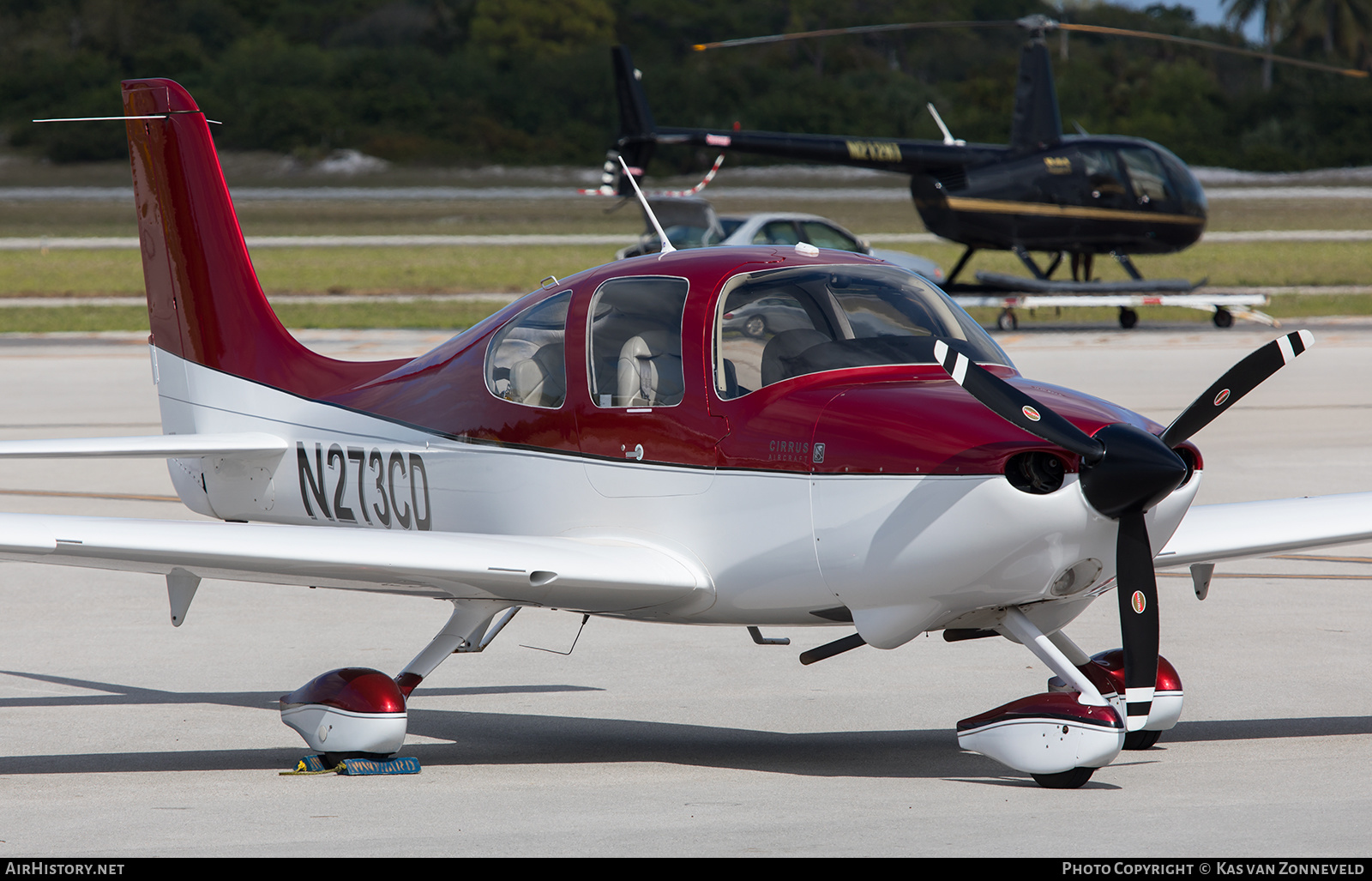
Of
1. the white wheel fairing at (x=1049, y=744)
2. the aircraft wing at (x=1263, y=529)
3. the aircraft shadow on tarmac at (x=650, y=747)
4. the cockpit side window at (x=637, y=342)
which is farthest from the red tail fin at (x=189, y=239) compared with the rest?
the aircraft wing at (x=1263, y=529)

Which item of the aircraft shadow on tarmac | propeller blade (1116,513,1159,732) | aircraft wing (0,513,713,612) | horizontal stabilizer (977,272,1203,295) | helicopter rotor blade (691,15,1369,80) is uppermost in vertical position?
helicopter rotor blade (691,15,1369,80)

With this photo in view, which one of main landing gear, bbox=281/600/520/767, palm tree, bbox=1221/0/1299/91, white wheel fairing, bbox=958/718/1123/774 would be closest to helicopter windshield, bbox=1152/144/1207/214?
white wheel fairing, bbox=958/718/1123/774

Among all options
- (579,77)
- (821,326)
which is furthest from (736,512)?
(579,77)

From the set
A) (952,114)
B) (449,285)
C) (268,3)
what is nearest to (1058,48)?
(952,114)

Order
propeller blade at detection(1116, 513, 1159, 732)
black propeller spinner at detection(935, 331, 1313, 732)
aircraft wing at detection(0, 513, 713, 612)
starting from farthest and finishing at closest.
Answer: aircraft wing at detection(0, 513, 713, 612) → propeller blade at detection(1116, 513, 1159, 732) → black propeller spinner at detection(935, 331, 1313, 732)

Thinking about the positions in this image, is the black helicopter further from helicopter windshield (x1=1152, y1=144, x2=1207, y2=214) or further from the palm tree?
the palm tree

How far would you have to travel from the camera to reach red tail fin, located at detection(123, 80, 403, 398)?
379 inches

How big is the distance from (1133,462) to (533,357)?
2855 millimetres

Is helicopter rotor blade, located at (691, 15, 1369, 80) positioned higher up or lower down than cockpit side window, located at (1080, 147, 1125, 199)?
higher up

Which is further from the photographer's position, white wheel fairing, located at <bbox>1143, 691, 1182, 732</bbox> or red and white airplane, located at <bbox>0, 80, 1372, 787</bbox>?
white wheel fairing, located at <bbox>1143, 691, 1182, 732</bbox>

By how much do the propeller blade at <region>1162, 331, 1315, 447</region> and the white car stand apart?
2284 cm

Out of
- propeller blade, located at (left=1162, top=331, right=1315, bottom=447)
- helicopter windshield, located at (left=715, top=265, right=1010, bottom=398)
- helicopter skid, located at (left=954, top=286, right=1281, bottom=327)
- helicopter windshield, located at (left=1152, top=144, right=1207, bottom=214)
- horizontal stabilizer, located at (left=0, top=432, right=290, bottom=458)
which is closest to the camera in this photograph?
propeller blade, located at (left=1162, top=331, right=1315, bottom=447)

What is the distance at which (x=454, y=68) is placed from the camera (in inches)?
4843

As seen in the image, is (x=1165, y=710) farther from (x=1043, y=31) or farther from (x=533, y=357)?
(x=1043, y=31)
